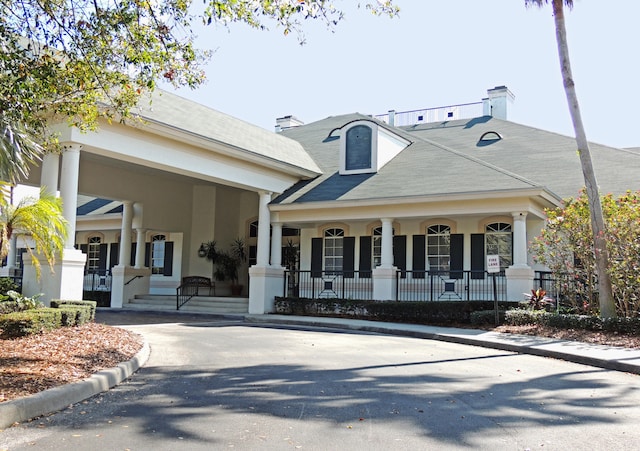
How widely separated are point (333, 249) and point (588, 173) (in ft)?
32.8

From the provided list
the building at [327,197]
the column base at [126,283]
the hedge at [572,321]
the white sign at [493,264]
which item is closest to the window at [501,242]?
the building at [327,197]

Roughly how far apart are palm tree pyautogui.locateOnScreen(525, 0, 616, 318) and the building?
8.22 feet

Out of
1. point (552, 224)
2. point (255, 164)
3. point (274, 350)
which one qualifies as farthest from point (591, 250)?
point (255, 164)

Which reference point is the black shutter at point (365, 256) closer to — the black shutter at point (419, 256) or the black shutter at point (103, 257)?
the black shutter at point (419, 256)

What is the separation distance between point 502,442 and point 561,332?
390 inches

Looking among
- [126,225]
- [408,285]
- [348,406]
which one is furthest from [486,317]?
[126,225]

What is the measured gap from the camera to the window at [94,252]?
2959cm

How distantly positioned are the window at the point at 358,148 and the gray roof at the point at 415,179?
1.50ft

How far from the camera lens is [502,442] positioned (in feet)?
17.5

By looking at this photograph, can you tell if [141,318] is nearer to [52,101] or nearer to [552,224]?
[52,101]

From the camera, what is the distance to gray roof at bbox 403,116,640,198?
68.7ft

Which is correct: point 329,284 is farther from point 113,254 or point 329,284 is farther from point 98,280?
point 113,254

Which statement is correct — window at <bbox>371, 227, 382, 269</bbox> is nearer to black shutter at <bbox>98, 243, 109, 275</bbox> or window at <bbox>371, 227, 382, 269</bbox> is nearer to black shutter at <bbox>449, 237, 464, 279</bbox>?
black shutter at <bbox>449, 237, 464, 279</bbox>

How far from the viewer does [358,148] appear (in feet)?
74.2
